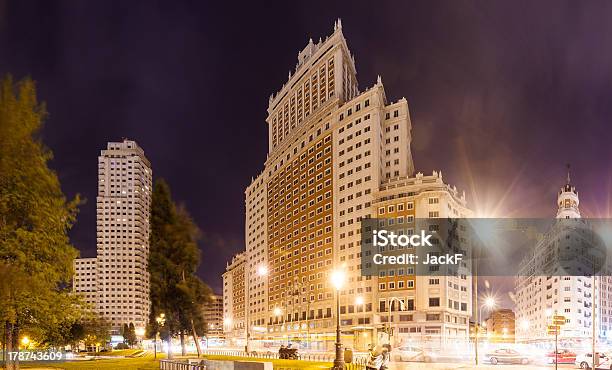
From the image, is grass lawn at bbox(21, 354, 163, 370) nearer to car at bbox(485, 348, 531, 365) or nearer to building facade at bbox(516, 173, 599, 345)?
car at bbox(485, 348, 531, 365)

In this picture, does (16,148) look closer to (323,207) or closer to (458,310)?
(458,310)

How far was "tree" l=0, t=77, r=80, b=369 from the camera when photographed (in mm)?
14695

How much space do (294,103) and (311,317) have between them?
232ft

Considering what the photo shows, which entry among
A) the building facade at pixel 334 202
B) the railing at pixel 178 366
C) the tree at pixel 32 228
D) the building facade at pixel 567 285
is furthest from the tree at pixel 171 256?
the building facade at pixel 567 285

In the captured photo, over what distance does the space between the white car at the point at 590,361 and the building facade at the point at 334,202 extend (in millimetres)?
60523

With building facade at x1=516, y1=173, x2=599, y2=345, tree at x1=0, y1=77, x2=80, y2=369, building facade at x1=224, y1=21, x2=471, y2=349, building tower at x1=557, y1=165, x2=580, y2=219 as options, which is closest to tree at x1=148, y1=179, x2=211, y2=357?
tree at x1=0, y1=77, x2=80, y2=369

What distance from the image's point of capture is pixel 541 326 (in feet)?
642

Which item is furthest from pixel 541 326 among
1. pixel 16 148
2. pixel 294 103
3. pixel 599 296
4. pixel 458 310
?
pixel 16 148

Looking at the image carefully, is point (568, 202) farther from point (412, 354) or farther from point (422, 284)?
point (412, 354)

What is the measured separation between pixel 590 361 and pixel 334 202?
95.9 metres

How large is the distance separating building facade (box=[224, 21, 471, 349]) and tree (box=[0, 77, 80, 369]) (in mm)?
80872

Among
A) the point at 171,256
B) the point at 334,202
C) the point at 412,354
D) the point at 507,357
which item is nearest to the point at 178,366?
the point at 171,256

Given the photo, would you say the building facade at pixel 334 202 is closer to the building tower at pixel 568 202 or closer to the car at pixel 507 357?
the car at pixel 507 357

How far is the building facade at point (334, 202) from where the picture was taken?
116 m
